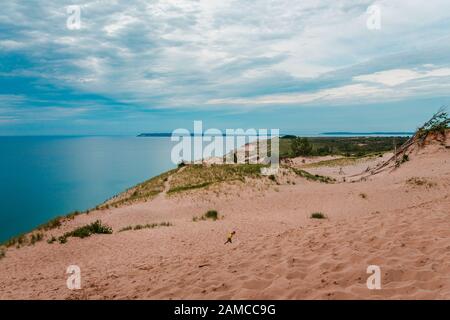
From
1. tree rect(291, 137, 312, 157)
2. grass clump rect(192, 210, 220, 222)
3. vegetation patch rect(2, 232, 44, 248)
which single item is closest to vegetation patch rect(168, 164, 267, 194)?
grass clump rect(192, 210, 220, 222)

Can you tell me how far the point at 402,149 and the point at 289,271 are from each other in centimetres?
3007

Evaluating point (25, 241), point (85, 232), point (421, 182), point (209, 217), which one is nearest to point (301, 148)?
point (421, 182)

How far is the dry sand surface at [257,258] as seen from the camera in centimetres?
537

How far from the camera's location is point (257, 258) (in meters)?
7.34

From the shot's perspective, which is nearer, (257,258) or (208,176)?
(257,258)

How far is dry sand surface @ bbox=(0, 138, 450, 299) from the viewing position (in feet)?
17.6

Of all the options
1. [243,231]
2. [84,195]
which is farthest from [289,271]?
[84,195]

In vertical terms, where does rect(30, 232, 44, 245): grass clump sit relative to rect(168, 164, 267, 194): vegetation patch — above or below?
below

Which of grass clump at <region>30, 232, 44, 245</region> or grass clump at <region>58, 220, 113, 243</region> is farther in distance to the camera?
grass clump at <region>30, 232, 44, 245</region>

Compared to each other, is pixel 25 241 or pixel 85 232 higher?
pixel 85 232

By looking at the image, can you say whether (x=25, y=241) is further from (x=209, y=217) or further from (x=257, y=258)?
(x=257, y=258)

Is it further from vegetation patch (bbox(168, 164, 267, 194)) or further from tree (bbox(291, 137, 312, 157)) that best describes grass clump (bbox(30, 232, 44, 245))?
tree (bbox(291, 137, 312, 157))

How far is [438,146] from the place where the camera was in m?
28.7
